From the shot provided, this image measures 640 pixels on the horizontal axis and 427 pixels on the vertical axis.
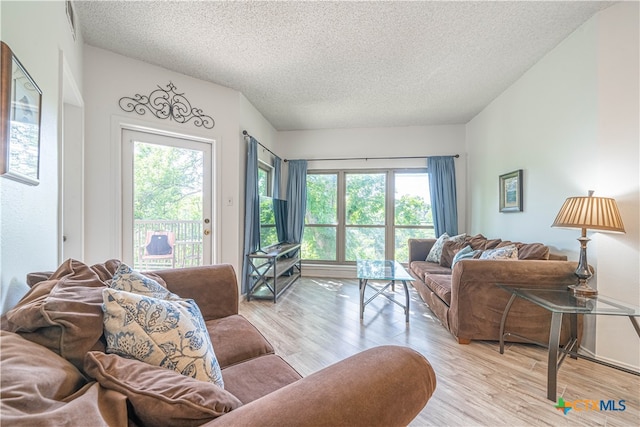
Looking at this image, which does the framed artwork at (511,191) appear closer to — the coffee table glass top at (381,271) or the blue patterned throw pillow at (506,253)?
the blue patterned throw pillow at (506,253)

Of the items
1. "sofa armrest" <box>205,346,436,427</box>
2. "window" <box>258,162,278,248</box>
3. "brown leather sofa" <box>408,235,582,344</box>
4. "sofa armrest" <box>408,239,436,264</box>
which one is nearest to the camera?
"sofa armrest" <box>205,346,436,427</box>

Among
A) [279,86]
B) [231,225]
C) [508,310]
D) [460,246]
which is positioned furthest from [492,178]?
[231,225]

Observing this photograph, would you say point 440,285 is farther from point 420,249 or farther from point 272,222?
point 272,222

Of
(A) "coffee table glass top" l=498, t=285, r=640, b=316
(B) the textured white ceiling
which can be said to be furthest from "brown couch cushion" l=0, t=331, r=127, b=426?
(B) the textured white ceiling

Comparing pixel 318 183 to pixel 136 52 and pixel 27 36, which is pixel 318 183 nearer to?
pixel 136 52

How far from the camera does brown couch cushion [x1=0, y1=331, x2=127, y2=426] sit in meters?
0.47

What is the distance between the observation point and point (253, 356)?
129 centimetres

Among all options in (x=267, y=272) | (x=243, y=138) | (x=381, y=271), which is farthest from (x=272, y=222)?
(x=381, y=271)

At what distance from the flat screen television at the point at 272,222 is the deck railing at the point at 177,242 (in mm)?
850

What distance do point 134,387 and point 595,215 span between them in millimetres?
2642

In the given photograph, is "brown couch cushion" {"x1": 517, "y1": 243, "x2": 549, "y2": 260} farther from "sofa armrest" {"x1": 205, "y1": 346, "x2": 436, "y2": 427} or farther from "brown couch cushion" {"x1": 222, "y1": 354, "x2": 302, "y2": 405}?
"brown couch cushion" {"x1": 222, "y1": 354, "x2": 302, "y2": 405}

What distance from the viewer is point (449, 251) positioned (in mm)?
3467

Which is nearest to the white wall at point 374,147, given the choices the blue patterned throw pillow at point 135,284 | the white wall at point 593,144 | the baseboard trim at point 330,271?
the baseboard trim at point 330,271

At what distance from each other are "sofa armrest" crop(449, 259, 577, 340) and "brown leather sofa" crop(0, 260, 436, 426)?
1.67m
